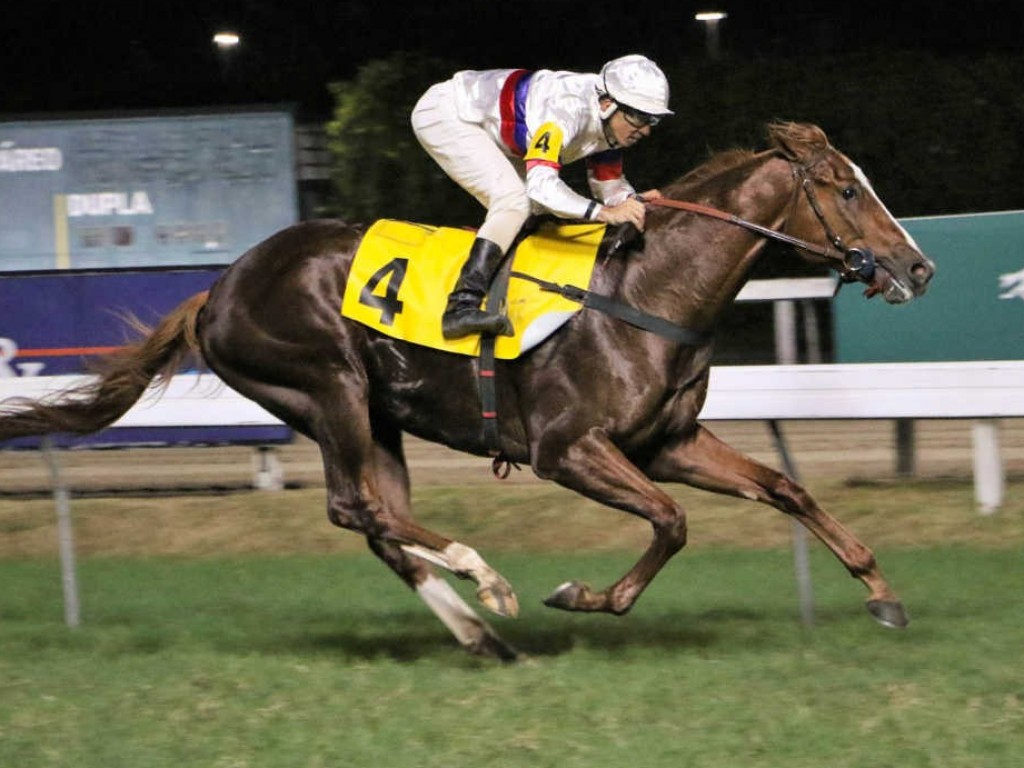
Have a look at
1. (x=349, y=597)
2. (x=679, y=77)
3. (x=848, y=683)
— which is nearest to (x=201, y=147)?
(x=679, y=77)

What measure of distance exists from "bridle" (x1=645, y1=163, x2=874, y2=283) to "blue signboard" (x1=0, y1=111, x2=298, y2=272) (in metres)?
Result: 7.51

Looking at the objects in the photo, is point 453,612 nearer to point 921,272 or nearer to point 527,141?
point 527,141

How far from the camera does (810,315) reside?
8727mm

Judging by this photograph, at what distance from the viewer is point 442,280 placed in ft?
18.2

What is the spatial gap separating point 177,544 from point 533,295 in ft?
9.91

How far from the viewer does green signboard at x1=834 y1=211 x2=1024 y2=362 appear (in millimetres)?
8133

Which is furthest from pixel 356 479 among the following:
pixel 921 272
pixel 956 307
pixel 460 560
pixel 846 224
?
pixel 956 307

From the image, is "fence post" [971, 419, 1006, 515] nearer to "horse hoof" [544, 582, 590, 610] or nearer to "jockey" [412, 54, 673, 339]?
"jockey" [412, 54, 673, 339]

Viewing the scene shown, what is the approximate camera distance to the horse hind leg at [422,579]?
5.42 m

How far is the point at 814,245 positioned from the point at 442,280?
1.16 metres

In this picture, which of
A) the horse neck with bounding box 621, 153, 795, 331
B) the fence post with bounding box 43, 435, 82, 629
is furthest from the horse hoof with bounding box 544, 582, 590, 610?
the fence post with bounding box 43, 435, 82, 629

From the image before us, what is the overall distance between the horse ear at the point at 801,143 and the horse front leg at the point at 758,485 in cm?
90

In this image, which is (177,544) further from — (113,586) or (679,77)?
(679,77)

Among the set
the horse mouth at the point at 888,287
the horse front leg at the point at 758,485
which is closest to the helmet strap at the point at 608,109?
the horse mouth at the point at 888,287
